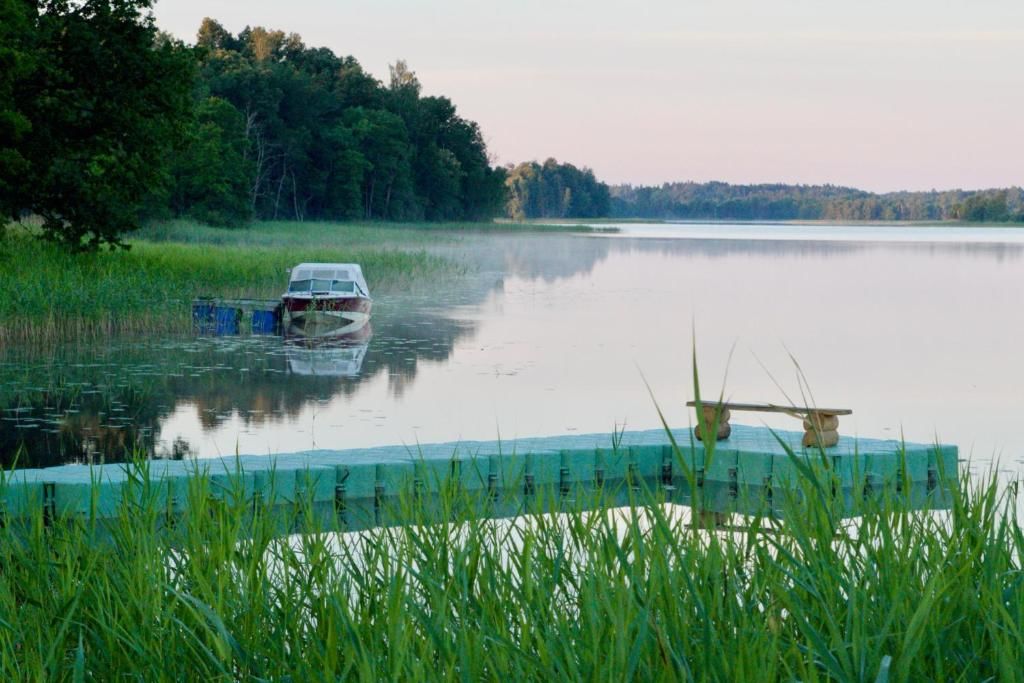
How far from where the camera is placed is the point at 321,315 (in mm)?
24969

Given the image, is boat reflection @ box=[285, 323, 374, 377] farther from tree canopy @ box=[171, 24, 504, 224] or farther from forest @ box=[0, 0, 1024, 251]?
tree canopy @ box=[171, 24, 504, 224]

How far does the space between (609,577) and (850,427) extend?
11.2 m

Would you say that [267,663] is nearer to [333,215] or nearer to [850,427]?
[850,427]

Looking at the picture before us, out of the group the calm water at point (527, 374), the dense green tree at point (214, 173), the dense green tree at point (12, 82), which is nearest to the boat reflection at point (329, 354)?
the calm water at point (527, 374)

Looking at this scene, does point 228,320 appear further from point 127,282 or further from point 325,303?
point 127,282

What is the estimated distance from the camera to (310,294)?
24953 mm

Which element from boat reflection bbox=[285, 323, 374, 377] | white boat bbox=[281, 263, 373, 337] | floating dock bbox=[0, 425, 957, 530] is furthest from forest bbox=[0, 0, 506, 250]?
floating dock bbox=[0, 425, 957, 530]

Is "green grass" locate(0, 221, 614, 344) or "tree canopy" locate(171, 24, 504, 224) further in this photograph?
"tree canopy" locate(171, 24, 504, 224)

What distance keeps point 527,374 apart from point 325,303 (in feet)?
20.6

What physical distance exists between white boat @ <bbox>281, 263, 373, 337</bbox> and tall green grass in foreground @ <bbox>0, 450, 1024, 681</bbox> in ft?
64.0

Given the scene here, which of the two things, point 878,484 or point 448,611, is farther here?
point 878,484

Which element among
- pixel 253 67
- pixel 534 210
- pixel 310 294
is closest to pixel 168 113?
pixel 310 294

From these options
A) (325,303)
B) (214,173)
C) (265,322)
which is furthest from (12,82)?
(214,173)

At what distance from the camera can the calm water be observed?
47.4 feet
